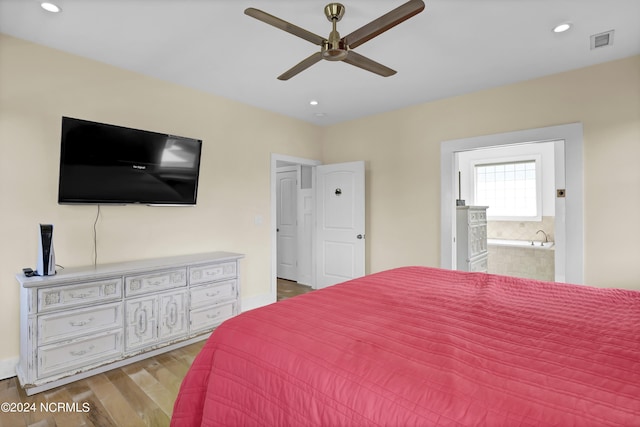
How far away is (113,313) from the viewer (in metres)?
2.58

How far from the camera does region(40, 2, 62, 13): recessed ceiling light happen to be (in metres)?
2.07

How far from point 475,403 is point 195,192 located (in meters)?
3.24

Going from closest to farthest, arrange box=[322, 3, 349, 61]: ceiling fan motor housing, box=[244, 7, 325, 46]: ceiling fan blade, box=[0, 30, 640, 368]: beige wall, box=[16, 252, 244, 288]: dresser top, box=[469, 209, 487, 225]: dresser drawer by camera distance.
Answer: box=[244, 7, 325, 46]: ceiling fan blade
box=[322, 3, 349, 61]: ceiling fan motor housing
box=[16, 252, 244, 288]: dresser top
box=[0, 30, 640, 368]: beige wall
box=[469, 209, 487, 225]: dresser drawer

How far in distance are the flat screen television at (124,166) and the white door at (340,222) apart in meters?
2.00

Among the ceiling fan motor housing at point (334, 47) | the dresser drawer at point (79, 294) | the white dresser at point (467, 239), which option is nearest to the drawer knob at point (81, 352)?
the dresser drawer at point (79, 294)

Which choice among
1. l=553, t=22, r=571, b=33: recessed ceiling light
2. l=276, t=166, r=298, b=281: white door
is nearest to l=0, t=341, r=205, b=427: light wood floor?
l=276, t=166, r=298, b=281: white door

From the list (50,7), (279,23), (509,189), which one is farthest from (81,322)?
(509,189)

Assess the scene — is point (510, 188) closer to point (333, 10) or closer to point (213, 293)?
point (333, 10)

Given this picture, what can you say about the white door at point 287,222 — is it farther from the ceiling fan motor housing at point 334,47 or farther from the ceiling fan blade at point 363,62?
the ceiling fan motor housing at point 334,47

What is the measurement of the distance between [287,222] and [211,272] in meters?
2.65

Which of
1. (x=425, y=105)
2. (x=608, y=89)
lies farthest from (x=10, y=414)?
(x=608, y=89)

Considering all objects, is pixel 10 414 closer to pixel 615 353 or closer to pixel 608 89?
pixel 615 353

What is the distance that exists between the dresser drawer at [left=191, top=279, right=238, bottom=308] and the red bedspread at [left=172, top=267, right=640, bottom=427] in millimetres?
1758

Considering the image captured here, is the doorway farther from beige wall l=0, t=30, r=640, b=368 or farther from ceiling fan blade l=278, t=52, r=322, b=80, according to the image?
ceiling fan blade l=278, t=52, r=322, b=80
